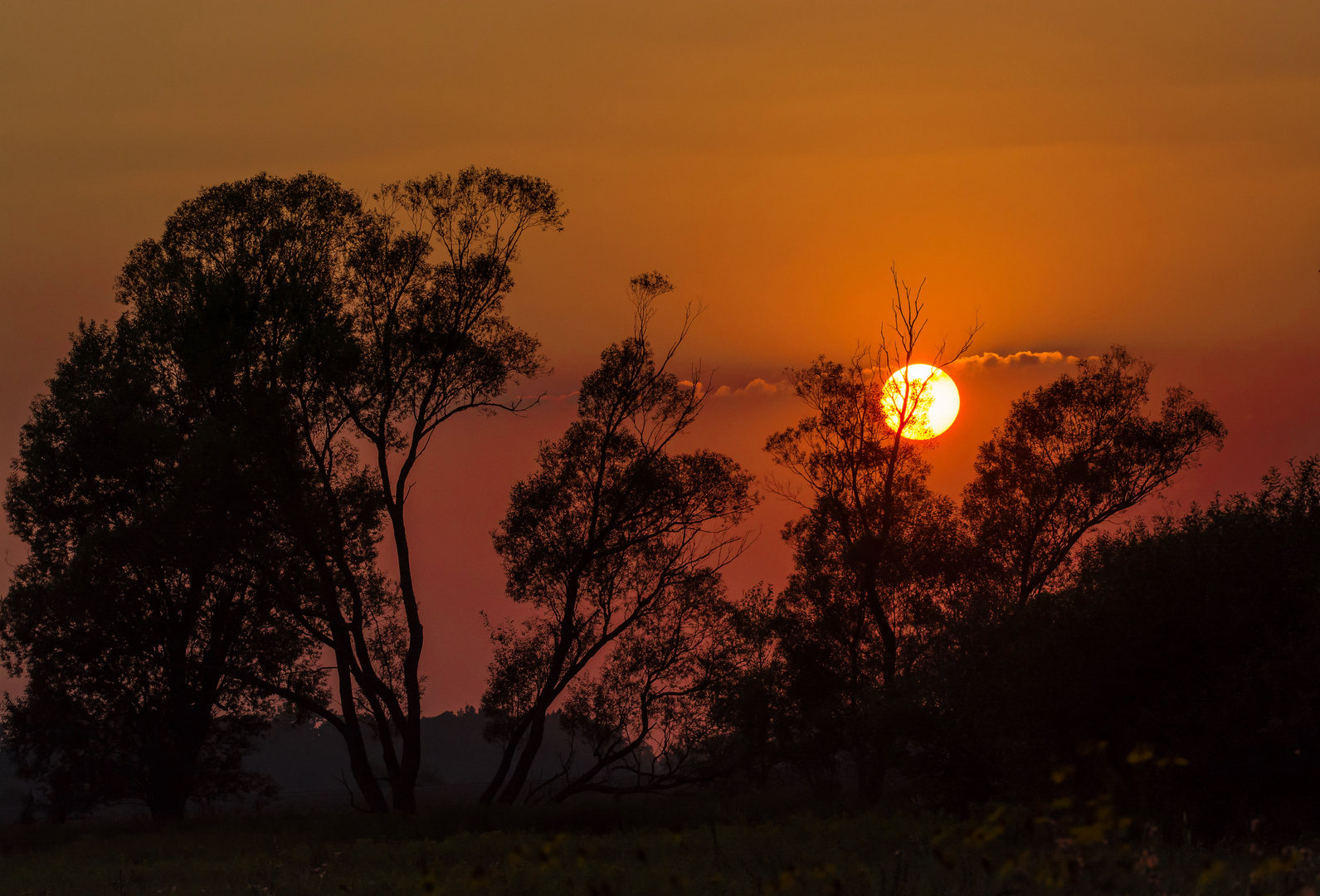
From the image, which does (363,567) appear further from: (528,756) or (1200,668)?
(1200,668)

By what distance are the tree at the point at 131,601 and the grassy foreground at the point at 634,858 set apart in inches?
193

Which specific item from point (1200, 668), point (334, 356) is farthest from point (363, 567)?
point (1200, 668)

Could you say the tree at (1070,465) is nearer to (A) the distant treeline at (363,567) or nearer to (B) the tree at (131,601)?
(A) the distant treeline at (363,567)

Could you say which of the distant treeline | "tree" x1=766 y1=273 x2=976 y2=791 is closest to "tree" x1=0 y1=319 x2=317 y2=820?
the distant treeline

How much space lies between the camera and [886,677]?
4428cm

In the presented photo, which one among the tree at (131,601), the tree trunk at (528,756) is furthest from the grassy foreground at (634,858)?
the tree at (131,601)

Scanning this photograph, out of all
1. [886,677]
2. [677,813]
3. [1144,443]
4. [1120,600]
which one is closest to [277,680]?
[677,813]

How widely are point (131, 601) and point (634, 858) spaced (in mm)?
26061

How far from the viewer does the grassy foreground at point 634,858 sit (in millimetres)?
7988

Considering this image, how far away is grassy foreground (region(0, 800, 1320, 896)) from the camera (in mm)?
7988

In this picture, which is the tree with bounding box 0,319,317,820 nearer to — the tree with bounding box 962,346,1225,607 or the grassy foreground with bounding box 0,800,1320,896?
the grassy foreground with bounding box 0,800,1320,896

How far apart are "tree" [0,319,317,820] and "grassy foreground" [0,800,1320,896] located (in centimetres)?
489

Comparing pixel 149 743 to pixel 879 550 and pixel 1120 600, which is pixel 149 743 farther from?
pixel 1120 600

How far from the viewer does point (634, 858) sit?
16.7 metres
